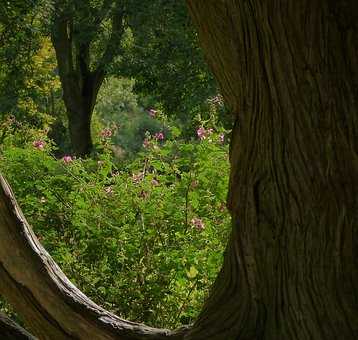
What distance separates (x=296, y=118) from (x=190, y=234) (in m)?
3.12

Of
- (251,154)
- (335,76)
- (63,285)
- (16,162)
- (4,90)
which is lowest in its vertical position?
(63,285)

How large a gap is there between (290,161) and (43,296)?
4.23 ft

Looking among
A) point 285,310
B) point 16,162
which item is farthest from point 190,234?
point 285,310

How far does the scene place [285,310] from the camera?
3.37 meters

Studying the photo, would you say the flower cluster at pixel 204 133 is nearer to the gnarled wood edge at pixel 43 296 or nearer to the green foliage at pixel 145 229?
the green foliage at pixel 145 229

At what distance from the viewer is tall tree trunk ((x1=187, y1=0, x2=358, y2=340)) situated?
311cm

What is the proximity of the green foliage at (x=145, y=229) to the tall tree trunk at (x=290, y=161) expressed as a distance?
2.13 meters

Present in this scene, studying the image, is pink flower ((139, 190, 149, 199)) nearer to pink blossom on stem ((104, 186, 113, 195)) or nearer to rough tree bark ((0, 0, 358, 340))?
pink blossom on stem ((104, 186, 113, 195))

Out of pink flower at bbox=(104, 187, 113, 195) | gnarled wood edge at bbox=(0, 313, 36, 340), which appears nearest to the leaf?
pink flower at bbox=(104, 187, 113, 195)

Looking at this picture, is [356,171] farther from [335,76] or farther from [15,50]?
[15,50]

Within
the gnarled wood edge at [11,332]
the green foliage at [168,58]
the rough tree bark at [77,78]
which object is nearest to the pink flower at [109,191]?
the gnarled wood edge at [11,332]

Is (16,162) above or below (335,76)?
above

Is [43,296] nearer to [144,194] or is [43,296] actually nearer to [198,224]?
[198,224]

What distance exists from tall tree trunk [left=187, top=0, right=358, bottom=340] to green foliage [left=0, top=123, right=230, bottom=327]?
83.8 inches
